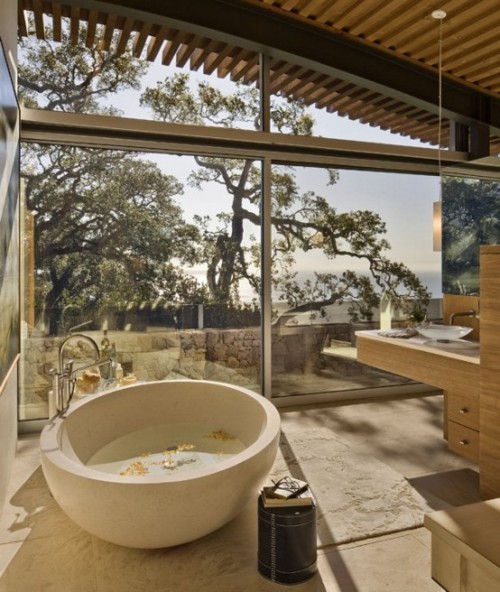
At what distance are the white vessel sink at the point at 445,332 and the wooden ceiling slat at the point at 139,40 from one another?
295 cm

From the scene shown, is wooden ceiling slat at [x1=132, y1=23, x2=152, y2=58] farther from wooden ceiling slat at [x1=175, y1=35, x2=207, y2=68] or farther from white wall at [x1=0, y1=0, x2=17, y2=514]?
white wall at [x1=0, y1=0, x2=17, y2=514]

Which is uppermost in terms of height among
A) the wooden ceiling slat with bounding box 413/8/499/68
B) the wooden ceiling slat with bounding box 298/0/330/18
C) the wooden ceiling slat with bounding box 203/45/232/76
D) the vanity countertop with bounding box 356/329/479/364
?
the wooden ceiling slat with bounding box 298/0/330/18

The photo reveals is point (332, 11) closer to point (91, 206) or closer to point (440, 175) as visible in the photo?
point (440, 175)

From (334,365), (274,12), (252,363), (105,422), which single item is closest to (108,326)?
(105,422)

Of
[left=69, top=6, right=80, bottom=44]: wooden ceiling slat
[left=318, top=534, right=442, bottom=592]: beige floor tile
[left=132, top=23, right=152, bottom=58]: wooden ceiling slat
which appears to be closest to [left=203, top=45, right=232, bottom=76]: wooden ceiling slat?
[left=132, top=23, right=152, bottom=58]: wooden ceiling slat

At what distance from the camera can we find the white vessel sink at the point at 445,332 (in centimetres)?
316

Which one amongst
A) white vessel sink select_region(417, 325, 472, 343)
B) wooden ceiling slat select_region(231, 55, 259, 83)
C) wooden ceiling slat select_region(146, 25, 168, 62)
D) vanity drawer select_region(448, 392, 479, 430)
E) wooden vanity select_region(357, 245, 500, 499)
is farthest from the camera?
wooden ceiling slat select_region(231, 55, 259, 83)

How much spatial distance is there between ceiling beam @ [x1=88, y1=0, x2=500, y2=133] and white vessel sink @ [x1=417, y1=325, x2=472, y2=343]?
2.37m

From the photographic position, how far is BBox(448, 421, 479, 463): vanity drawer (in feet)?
9.88

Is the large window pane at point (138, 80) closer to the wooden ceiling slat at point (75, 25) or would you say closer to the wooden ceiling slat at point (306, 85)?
the wooden ceiling slat at point (75, 25)

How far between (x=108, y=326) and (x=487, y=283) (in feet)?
8.77

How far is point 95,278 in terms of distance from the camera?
375cm

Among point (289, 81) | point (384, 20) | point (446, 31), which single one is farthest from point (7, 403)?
point (446, 31)

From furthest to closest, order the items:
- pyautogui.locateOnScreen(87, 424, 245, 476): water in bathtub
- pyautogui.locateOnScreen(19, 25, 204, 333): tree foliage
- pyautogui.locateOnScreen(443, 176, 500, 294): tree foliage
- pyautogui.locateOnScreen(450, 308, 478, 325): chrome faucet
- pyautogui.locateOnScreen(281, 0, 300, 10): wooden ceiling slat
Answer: pyautogui.locateOnScreen(443, 176, 500, 294): tree foliage → pyautogui.locateOnScreen(281, 0, 300, 10): wooden ceiling slat → pyautogui.locateOnScreen(19, 25, 204, 333): tree foliage → pyautogui.locateOnScreen(450, 308, 478, 325): chrome faucet → pyautogui.locateOnScreen(87, 424, 245, 476): water in bathtub
